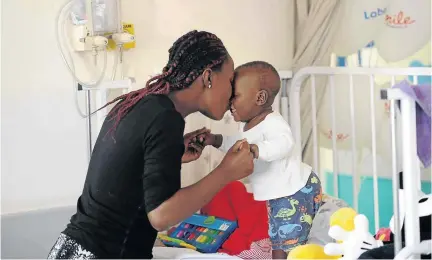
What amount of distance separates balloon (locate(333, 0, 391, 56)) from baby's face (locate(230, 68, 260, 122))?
2.85 feet

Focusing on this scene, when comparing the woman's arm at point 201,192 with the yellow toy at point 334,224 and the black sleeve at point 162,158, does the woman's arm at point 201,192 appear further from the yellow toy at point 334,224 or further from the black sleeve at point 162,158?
the yellow toy at point 334,224

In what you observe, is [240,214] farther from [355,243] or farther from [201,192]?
[355,243]

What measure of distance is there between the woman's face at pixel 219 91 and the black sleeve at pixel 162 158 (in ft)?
0.57

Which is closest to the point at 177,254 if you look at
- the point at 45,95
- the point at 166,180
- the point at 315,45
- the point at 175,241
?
the point at 175,241

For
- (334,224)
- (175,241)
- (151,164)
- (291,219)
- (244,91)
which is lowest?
(175,241)

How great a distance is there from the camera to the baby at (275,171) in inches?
57.5

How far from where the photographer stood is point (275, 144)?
143 cm

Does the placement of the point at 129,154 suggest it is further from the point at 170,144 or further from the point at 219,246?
the point at 219,246

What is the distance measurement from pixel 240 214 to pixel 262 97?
1.59ft

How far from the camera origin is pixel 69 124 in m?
1.83

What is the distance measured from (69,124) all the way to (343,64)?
3.47 ft

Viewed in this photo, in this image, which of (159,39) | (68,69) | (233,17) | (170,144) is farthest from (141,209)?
(233,17)

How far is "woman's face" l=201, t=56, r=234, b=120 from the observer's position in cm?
131

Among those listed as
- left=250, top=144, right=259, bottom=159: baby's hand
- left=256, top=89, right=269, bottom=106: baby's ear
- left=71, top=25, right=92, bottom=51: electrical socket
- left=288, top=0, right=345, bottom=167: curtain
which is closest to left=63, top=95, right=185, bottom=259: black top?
left=250, top=144, right=259, bottom=159: baby's hand
